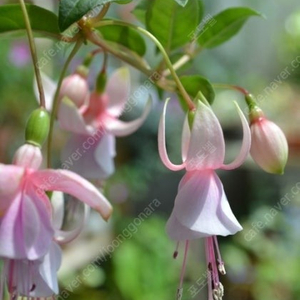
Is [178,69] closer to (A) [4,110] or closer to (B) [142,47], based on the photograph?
(B) [142,47]

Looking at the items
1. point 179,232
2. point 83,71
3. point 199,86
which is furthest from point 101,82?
point 179,232

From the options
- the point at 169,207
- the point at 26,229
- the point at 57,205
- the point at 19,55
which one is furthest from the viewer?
the point at 169,207

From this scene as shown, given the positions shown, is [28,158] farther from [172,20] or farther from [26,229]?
[172,20]

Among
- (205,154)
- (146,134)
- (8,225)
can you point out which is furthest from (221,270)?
(146,134)

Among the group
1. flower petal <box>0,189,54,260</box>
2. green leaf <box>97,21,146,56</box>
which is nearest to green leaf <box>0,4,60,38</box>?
green leaf <box>97,21,146,56</box>

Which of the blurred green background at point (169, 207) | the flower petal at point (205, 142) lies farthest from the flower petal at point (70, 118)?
the blurred green background at point (169, 207)

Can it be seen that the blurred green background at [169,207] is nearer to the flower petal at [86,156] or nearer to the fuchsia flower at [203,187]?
the flower petal at [86,156]
